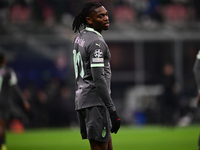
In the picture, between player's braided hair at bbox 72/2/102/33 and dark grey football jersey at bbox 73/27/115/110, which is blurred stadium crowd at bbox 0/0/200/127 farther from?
dark grey football jersey at bbox 73/27/115/110

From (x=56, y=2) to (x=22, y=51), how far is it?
3.39m

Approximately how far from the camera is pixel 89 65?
4.74 metres

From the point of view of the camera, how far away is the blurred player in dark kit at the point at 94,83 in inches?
180

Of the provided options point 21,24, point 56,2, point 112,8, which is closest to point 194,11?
point 112,8

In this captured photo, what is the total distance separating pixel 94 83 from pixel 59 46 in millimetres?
15705

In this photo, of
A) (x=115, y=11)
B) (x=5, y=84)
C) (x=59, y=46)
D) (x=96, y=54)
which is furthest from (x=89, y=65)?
(x=115, y=11)

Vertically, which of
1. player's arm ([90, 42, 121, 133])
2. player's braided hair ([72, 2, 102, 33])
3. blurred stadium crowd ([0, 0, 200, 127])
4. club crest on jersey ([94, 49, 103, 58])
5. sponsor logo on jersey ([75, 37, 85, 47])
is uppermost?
player's braided hair ([72, 2, 102, 33])

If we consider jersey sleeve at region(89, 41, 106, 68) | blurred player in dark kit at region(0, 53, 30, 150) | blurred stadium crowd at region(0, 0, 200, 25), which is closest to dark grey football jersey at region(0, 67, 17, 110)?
blurred player in dark kit at region(0, 53, 30, 150)

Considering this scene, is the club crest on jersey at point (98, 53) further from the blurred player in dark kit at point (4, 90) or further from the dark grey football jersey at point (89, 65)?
the blurred player in dark kit at point (4, 90)

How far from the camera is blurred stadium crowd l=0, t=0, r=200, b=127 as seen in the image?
19.1m

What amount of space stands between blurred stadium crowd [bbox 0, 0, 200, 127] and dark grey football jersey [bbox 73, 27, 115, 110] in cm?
1289

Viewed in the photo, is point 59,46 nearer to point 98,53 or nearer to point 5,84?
point 5,84

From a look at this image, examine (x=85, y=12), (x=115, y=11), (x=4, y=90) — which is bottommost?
(x=4, y=90)

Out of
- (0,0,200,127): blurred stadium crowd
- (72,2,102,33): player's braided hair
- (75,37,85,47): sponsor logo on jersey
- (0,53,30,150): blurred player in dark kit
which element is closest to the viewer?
(75,37,85,47): sponsor logo on jersey
